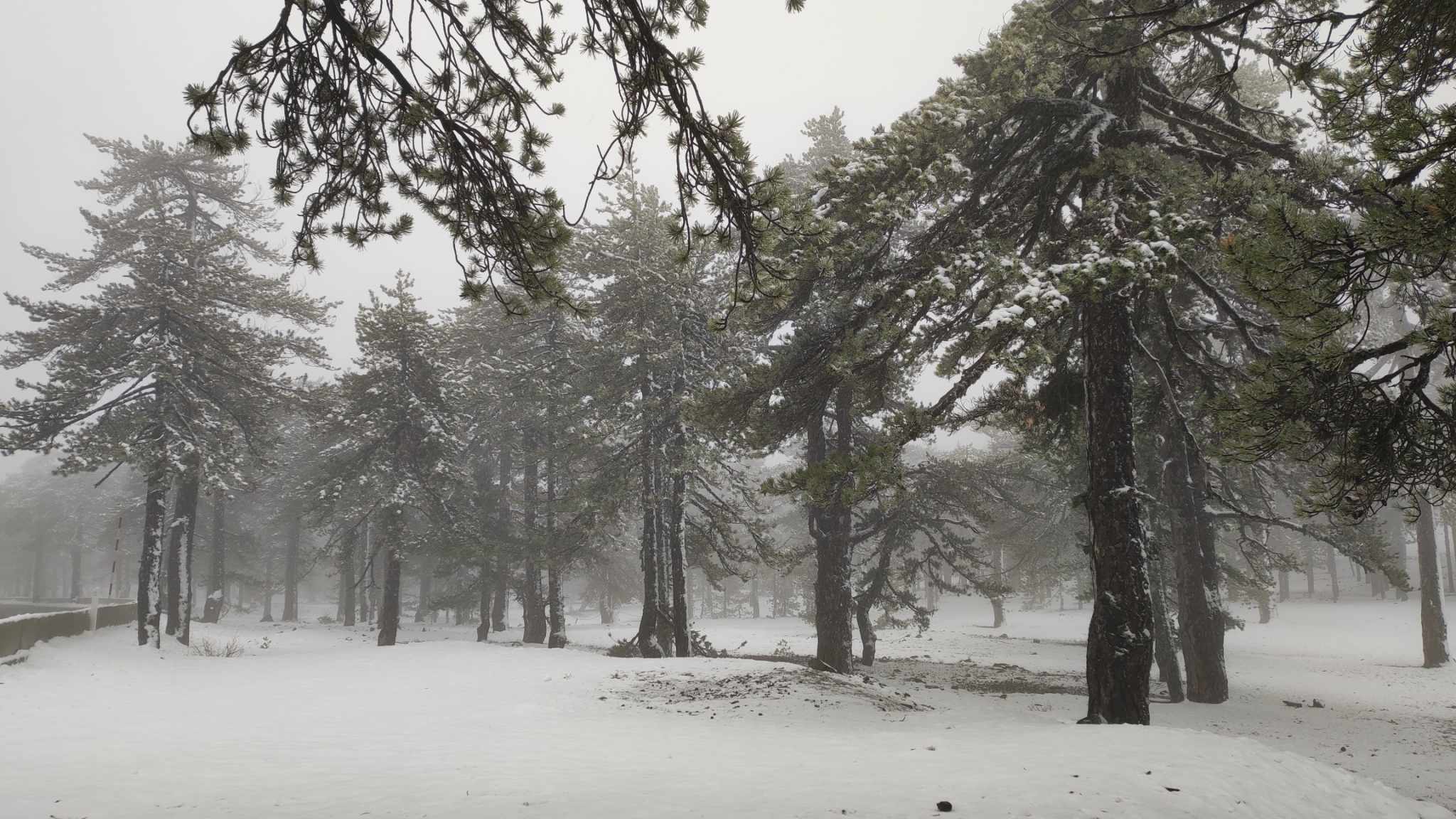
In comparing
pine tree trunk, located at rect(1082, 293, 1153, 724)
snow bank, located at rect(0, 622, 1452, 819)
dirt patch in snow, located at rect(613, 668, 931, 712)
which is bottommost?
dirt patch in snow, located at rect(613, 668, 931, 712)

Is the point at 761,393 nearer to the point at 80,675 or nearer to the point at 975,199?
the point at 975,199

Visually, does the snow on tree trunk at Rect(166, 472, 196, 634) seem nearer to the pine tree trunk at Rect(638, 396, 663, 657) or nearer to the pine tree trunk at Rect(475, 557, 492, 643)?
the pine tree trunk at Rect(475, 557, 492, 643)

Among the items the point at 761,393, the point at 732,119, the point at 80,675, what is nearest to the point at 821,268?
the point at 761,393

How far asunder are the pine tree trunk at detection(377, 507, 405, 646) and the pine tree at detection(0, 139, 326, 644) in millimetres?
4304

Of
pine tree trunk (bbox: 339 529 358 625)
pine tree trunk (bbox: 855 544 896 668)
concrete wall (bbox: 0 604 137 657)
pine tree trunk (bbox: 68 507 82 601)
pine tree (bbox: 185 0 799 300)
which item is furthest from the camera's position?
pine tree trunk (bbox: 68 507 82 601)

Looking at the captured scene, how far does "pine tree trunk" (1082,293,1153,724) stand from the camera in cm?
838

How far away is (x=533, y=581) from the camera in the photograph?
26.3 metres

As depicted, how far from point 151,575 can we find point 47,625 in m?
2.31

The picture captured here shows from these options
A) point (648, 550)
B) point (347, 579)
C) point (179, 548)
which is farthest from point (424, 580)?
point (648, 550)

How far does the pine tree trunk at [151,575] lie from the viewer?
1816 centimetres

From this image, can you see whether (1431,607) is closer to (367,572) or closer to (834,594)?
(834,594)

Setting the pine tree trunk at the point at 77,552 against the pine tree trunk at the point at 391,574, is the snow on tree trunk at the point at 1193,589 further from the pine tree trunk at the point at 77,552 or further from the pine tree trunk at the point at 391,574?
the pine tree trunk at the point at 77,552

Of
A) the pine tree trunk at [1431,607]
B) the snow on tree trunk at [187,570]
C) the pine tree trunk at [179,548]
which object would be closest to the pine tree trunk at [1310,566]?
the pine tree trunk at [1431,607]

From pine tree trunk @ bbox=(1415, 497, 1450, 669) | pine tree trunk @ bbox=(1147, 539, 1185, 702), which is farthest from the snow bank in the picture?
pine tree trunk @ bbox=(1415, 497, 1450, 669)
